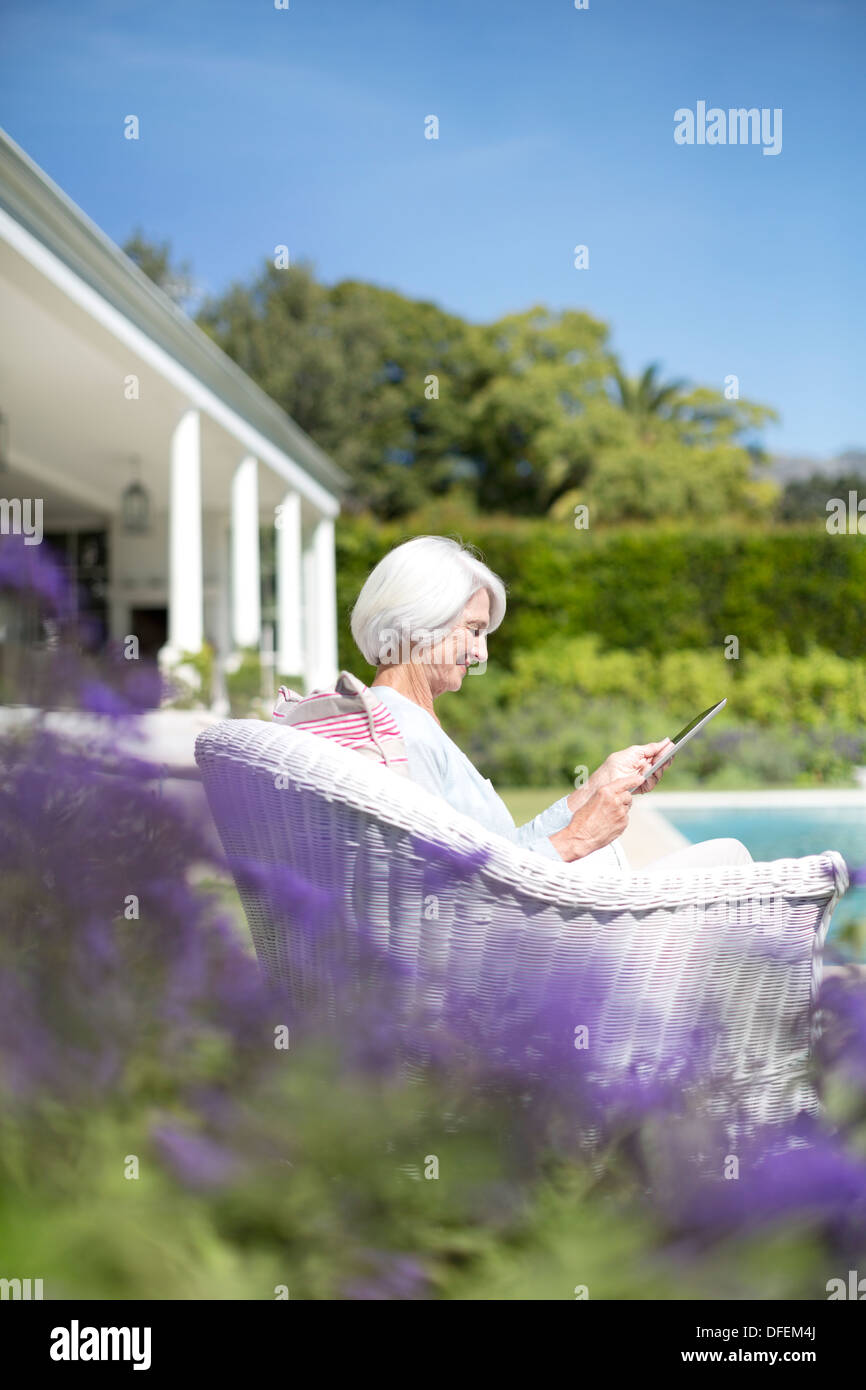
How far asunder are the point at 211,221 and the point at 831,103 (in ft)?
53.8

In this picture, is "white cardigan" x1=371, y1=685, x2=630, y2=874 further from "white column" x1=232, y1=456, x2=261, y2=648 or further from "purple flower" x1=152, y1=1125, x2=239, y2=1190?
"white column" x1=232, y1=456, x2=261, y2=648

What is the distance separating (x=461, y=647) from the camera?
2.00 metres

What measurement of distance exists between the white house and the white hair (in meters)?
3.95

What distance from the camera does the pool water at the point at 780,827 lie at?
680 cm

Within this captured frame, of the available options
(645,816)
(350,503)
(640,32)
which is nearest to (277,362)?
(350,503)

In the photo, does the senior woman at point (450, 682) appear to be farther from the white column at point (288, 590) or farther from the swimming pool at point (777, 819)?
the white column at point (288, 590)

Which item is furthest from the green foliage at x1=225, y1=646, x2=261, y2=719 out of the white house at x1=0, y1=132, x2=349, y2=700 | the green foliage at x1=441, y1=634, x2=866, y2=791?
the green foliage at x1=441, y1=634, x2=866, y2=791

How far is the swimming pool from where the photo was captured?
692cm

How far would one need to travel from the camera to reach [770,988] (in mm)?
1623

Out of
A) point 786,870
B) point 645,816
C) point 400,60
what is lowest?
point 645,816

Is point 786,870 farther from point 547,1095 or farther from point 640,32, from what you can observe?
point 640,32

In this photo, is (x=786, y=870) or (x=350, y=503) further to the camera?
(x=350, y=503)

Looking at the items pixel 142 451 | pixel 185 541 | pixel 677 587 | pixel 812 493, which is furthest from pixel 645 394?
pixel 185 541

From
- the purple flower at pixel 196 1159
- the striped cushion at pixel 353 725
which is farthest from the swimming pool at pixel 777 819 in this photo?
the purple flower at pixel 196 1159
